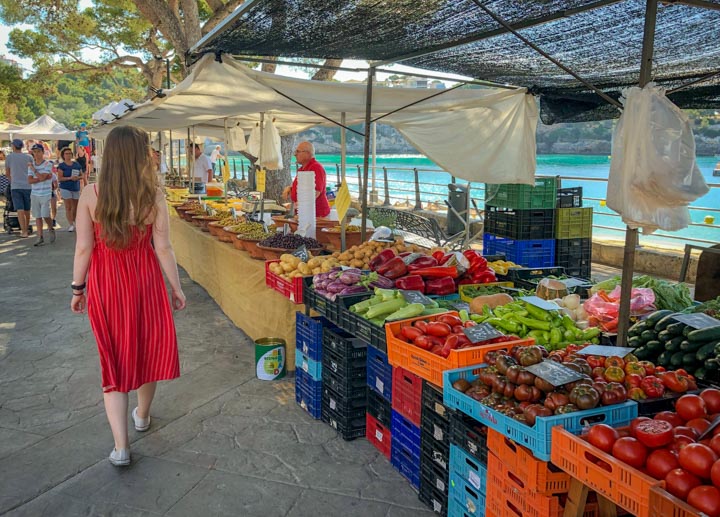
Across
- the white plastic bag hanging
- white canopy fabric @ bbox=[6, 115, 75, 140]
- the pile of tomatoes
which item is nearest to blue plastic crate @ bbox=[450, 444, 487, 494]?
the pile of tomatoes

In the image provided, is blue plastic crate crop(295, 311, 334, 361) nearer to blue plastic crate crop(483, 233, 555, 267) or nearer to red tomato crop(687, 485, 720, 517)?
red tomato crop(687, 485, 720, 517)

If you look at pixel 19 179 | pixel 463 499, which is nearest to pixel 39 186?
pixel 19 179

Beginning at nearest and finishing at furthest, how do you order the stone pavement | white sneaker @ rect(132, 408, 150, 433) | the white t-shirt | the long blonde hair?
the stone pavement, the long blonde hair, white sneaker @ rect(132, 408, 150, 433), the white t-shirt

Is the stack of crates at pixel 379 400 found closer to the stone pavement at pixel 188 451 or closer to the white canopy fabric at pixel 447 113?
the stone pavement at pixel 188 451

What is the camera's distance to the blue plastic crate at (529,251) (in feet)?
24.6

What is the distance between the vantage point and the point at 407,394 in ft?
11.1

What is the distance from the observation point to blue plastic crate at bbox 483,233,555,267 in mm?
7488

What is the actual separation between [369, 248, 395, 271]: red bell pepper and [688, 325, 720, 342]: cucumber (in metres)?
2.20

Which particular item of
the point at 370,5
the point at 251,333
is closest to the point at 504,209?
the point at 251,333

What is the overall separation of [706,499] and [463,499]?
1318 millimetres

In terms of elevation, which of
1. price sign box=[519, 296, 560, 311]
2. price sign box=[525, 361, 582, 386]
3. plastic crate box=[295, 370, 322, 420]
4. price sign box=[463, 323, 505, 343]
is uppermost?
price sign box=[519, 296, 560, 311]

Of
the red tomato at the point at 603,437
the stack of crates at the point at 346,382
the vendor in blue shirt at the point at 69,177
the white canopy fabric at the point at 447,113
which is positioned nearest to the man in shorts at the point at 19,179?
the vendor in blue shirt at the point at 69,177

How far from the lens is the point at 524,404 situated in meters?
2.40

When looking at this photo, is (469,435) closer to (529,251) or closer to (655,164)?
(655,164)
